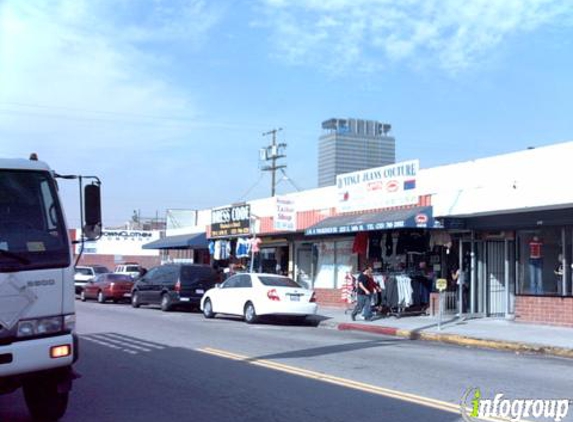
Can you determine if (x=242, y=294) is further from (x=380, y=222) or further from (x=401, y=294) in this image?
(x=401, y=294)

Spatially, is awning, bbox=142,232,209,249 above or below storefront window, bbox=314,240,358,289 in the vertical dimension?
above

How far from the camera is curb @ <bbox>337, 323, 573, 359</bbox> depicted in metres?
14.6

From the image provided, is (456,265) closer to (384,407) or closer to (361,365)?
(361,365)

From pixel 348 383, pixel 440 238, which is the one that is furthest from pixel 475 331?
pixel 348 383

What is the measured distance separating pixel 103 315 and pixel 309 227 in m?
8.03

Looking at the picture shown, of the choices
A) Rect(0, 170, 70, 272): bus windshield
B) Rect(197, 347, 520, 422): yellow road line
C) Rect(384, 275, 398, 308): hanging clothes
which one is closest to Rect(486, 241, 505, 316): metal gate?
Rect(384, 275, 398, 308): hanging clothes

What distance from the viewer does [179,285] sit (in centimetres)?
2519

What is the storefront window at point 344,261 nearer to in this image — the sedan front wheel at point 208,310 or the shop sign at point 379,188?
the shop sign at point 379,188

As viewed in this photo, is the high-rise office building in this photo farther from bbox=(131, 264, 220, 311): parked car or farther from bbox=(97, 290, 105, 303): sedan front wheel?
bbox=(131, 264, 220, 311): parked car

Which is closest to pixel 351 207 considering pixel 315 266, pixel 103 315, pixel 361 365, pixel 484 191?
pixel 315 266

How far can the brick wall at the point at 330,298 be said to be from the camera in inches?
1030

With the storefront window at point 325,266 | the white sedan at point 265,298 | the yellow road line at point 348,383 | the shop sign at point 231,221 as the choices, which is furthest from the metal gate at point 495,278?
the shop sign at point 231,221

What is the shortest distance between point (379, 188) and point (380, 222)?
7.40ft

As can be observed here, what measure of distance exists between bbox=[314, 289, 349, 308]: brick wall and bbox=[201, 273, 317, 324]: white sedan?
5.18m
